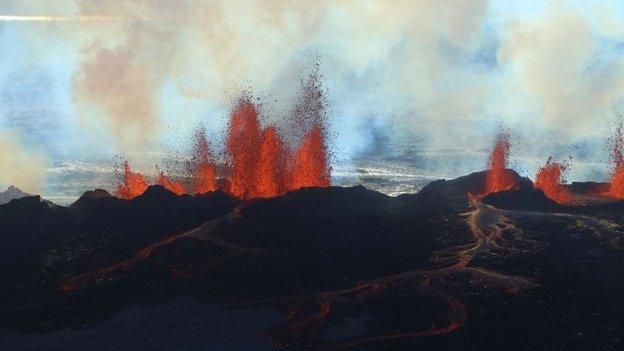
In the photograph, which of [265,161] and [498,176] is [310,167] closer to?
[265,161]

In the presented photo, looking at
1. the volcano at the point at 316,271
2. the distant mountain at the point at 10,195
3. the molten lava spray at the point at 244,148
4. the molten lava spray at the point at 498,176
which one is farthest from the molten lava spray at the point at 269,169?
the distant mountain at the point at 10,195

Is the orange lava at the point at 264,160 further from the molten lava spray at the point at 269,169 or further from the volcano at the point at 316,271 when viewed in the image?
the volcano at the point at 316,271

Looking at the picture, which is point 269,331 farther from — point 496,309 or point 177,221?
point 177,221

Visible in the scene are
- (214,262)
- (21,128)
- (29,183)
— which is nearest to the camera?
(214,262)

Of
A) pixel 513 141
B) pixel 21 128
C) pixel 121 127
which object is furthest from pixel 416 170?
pixel 21 128

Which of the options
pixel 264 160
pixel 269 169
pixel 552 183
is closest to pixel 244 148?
pixel 264 160

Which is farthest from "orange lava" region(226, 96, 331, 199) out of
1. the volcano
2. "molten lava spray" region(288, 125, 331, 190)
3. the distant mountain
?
the distant mountain
